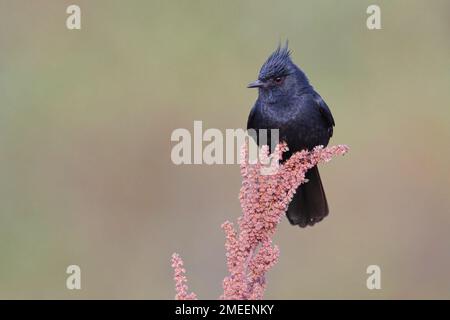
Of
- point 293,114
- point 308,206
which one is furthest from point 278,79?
point 308,206

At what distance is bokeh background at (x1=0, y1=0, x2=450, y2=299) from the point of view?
10078mm

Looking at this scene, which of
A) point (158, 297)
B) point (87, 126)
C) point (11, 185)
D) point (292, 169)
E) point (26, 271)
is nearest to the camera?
point (292, 169)

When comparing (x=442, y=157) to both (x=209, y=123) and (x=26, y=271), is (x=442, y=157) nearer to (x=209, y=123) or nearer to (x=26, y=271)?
(x=209, y=123)

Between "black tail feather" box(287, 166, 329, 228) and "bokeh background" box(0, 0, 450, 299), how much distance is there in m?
2.09

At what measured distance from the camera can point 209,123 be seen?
11.4 metres

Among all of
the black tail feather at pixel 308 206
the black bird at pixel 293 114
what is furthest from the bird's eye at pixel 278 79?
the black tail feather at pixel 308 206

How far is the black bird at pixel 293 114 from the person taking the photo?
684cm

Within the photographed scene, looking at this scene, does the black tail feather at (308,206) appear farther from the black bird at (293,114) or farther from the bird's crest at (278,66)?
the bird's crest at (278,66)

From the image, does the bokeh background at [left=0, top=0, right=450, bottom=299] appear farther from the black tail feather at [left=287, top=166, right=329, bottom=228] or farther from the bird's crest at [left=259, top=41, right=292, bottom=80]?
the bird's crest at [left=259, top=41, right=292, bottom=80]

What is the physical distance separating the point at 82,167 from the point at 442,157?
4.95 metres

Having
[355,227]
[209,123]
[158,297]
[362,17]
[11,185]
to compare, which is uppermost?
[362,17]

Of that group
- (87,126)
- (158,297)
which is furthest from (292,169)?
(87,126)

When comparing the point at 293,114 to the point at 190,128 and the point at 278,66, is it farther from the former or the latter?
the point at 190,128

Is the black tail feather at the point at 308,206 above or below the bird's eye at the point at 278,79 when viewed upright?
below
